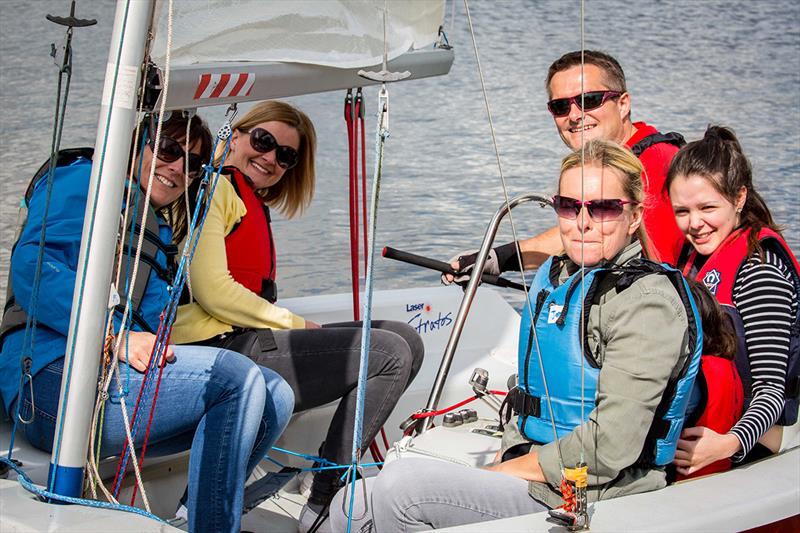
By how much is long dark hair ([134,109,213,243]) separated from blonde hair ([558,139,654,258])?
0.76 meters

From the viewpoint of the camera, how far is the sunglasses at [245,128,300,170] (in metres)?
2.67

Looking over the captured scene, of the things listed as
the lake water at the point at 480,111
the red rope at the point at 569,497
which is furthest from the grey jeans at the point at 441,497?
the lake water at the point at 480,111

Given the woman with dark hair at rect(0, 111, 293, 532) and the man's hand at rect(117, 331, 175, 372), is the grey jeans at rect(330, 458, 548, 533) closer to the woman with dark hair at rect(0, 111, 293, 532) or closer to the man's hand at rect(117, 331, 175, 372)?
the woman with dark hair at rect(0, 111, 293, 532)

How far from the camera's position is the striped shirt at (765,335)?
206cm

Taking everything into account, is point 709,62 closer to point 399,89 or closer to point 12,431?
point 399,89

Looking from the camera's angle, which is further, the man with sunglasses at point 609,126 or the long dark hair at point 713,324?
the man with sunglasses at point 609,126

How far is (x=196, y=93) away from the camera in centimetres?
194

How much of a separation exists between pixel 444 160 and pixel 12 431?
655cm

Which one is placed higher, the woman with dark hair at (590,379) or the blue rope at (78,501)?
the woman with dark hair at (590,379)

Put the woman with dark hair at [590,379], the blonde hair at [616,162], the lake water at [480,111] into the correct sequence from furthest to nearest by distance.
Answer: the lake water at [480,111] < the blonde hair at [616,162] < the woman with dark hair at [590,379]

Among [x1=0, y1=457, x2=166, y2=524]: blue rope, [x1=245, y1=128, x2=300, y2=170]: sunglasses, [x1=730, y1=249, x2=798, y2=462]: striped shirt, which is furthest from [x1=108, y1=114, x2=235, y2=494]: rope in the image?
[x1=730, y1=249, x2=798, y2=462]: striped shirt

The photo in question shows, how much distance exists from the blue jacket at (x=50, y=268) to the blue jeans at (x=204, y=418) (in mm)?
56

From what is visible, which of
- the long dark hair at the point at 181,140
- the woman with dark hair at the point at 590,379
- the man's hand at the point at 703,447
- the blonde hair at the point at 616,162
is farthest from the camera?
the long dark hair at the point at 181,140

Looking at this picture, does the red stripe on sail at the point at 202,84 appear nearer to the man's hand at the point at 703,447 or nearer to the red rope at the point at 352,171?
the red rope at the point at 352,171
